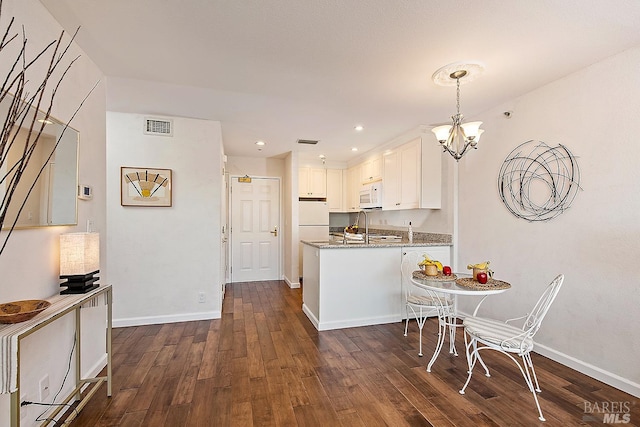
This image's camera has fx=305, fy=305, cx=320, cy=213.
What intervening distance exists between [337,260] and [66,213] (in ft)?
7.97

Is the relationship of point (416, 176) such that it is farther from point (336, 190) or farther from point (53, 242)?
point (53, 242)

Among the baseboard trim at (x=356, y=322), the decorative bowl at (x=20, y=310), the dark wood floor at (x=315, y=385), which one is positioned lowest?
the dark wood floor at (x=315, y=385)

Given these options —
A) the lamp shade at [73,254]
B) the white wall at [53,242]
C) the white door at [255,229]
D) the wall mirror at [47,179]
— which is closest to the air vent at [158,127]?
the white wall at [53,242]

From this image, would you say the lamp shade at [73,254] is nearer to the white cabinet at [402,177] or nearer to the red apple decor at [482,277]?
the red apple decor at [482,277]

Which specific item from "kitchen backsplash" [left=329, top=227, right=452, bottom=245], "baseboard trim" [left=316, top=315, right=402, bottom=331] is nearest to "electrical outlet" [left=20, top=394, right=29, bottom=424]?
"baseboard trim" [left=316, top=315, right=402, bottom=331]

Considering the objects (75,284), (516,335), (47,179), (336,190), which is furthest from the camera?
(336,190)

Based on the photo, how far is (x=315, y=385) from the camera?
230 cm

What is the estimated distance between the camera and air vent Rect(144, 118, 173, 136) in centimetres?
353

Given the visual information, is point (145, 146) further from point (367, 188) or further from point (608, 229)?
point (608, 229)

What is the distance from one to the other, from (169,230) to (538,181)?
3931 mm

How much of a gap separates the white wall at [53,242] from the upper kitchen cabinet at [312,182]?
149 inches

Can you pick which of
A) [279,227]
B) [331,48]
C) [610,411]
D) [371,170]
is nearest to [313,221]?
[279,227]

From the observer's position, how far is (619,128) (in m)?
2.29

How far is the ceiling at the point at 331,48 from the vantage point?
1.81 meters
